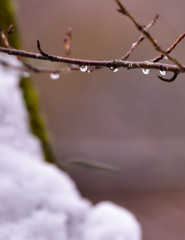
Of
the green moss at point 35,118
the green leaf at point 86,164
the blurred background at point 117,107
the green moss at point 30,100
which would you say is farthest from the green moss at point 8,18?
the blurred background at point 117,107

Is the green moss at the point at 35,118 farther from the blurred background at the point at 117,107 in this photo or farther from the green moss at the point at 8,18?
the blurred background at the point at 117,107

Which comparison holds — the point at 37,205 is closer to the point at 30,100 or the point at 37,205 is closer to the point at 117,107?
the point at 30,100

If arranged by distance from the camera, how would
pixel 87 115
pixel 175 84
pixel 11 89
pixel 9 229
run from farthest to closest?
pixel 87 115 → pixel 175 84 → pixel 11 89 → pixel 9 229

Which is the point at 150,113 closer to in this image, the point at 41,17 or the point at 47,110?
the point at 47,110

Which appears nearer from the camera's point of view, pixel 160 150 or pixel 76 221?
pixel 76 221

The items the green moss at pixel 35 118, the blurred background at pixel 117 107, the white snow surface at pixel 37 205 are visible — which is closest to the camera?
the white snow surface at pixel 37 205

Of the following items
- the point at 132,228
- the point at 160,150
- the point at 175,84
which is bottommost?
the point at 160,150

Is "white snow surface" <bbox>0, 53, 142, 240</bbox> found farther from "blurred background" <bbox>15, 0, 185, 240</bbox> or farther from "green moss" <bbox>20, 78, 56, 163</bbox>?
"blurred background" <bbox>15, 0, 185, 240</bbox>

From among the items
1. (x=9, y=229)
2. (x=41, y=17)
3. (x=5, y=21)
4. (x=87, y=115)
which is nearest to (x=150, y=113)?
(x=87, y=115)
